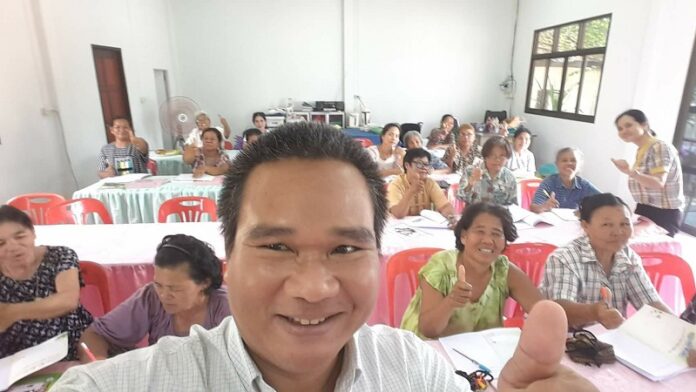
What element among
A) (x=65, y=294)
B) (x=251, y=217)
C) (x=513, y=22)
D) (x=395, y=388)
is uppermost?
(x=513, y=22)

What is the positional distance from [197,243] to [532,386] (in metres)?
1.32

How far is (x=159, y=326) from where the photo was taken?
1597 mm

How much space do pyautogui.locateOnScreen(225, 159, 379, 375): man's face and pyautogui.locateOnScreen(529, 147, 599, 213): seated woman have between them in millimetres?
2964

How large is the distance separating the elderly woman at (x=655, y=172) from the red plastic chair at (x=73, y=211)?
403 cm

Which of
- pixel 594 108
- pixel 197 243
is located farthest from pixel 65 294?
pixel 594 108

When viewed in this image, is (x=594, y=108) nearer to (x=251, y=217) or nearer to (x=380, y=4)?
(x=380, y=4)

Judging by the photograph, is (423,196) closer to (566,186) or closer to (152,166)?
(566,186)

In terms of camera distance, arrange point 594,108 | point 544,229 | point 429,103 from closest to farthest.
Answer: point 544,229, point 594,108, point 429,103

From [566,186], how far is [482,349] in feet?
8.09

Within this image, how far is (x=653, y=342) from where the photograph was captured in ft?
4.33

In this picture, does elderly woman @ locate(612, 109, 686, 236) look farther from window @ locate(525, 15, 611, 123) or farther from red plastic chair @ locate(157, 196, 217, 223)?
red plastic chair @ locate(157, 196, 217, 223)

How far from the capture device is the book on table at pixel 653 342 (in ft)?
4.03

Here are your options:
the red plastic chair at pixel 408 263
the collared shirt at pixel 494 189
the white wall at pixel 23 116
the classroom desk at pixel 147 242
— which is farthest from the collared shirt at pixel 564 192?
the white wall at pixel 23 116

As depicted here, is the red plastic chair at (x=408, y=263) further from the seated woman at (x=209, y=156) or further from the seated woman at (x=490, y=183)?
the seated woman at (x=209, y=156)
